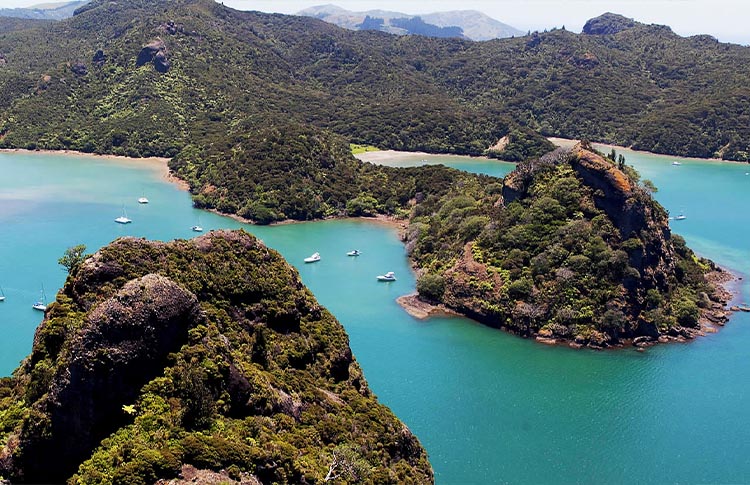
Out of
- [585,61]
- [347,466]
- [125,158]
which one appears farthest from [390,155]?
[347,466]

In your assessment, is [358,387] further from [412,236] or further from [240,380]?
[412,236]

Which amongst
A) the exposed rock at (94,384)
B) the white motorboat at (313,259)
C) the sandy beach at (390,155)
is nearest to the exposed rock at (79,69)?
the sandy beach at (390,155)

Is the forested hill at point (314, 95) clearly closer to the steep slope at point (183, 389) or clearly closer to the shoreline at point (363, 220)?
the shoreline at point (363, 220)

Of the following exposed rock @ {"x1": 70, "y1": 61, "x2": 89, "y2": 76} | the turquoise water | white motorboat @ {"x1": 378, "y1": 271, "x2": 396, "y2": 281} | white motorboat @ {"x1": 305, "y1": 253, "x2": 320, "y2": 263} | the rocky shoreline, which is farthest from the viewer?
exposed rock @ {"x1": 70, "y1": 61, "x2": 89, "y2": 76}

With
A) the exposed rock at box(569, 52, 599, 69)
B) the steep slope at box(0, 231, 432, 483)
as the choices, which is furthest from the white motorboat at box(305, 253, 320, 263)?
the exposed rock at box(569, 52, 599, 69)

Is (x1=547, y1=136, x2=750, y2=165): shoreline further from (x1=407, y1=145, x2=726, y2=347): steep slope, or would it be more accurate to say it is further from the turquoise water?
(x1=407, y1=145, x2=726, y2=347): steep slope

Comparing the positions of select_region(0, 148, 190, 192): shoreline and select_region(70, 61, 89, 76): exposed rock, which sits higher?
select_region(70, 61, 89, 76): exposed rock
